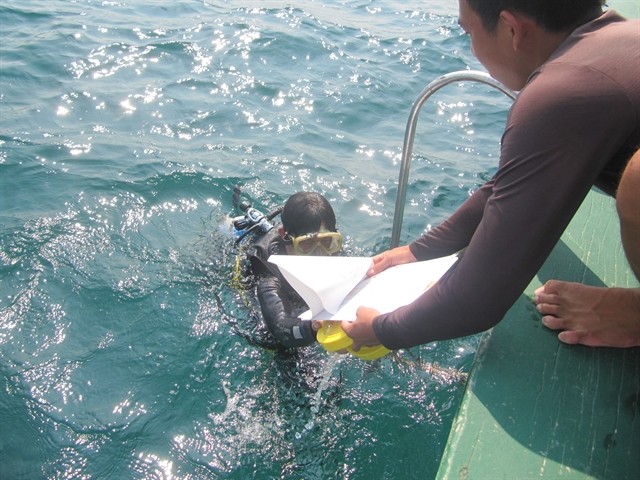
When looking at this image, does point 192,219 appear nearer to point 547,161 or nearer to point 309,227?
point 309,227

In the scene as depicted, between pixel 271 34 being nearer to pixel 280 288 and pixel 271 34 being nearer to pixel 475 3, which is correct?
pixel 280 288

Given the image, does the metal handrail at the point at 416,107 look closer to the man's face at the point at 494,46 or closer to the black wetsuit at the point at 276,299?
the black wetsuit at the point at 276,299

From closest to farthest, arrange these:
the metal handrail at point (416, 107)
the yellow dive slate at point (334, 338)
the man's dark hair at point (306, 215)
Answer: the yellow dive slate at point (334, 338), the metal handrail at point (416, 107), the man's dark hair at point (306, 215)

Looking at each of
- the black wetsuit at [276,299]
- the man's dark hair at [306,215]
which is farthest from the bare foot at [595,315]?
the man's dark hair at [306,215]

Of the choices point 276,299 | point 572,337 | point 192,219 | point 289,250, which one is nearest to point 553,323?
point 572,337

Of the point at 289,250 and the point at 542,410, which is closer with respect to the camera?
the point at 542,410

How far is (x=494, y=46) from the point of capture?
1793 mm

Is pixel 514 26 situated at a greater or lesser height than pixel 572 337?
greater

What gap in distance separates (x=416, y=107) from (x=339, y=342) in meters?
1.50

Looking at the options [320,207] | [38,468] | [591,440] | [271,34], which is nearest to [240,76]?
[271,34]

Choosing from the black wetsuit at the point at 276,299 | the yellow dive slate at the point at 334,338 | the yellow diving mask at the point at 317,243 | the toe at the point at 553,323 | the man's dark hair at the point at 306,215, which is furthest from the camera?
the man's dark hair at the point at 306,215

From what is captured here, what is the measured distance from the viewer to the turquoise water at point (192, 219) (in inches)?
128

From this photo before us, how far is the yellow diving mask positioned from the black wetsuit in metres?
0.26

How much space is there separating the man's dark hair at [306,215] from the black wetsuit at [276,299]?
6.6 inches
